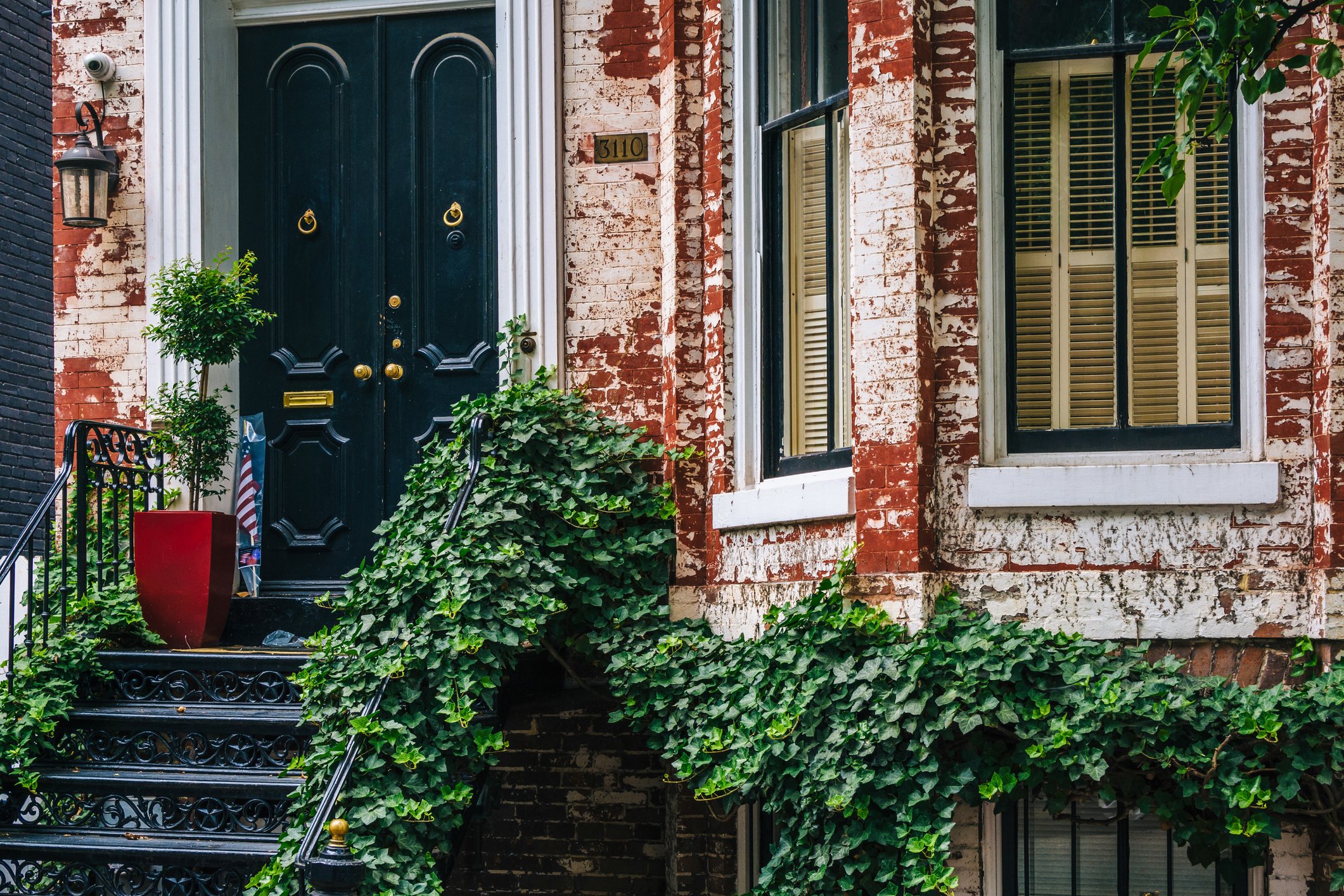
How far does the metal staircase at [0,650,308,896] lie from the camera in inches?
225

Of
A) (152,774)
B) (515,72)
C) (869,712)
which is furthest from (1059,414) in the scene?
(152,774)

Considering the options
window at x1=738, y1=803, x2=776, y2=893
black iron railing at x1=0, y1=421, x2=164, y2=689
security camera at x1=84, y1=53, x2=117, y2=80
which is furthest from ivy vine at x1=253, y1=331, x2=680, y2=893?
security camera at x1=84, y1=53, x2=117, y2=80

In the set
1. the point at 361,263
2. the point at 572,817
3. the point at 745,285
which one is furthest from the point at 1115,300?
the point at 361,263

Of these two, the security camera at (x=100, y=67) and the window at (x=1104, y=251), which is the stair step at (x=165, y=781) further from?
the security camera at (x=100, y=67)

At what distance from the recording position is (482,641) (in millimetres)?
5848

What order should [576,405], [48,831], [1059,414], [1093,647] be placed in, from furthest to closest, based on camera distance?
[576,405]
[48,831]
[1059,414]
[1093,647]

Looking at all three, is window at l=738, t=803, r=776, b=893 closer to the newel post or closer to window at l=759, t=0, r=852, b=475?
window at l=759, t=0, r=852, b=475

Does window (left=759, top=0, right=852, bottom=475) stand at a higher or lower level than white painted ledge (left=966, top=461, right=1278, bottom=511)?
higher

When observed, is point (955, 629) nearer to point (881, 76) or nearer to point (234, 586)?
point (881, 76)

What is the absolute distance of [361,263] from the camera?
7.71 m

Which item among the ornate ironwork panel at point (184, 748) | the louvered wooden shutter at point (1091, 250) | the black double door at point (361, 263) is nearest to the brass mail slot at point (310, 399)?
the black double door at point (361, 263)

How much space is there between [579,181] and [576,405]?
1.14 meters

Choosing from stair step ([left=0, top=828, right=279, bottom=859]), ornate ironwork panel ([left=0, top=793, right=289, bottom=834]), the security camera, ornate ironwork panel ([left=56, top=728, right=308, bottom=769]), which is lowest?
stair step ([left=0, top=828, right=279, bottom=859])

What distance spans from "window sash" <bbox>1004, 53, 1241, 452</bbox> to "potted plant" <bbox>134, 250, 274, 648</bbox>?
11.9ft
